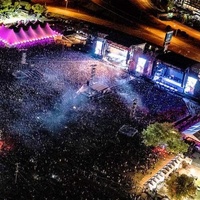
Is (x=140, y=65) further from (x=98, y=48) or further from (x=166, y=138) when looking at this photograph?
(x=166, y=138)

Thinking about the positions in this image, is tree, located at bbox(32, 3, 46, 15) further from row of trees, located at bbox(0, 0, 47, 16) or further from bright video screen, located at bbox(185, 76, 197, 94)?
bright video screen, located at bbox(185, 76, 197, 94)

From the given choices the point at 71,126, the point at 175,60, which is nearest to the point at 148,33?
the point at 175,60

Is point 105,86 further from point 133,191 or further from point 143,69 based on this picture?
point 133,191

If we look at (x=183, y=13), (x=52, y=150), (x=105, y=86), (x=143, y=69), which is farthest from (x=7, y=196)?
(x=183, y=13)

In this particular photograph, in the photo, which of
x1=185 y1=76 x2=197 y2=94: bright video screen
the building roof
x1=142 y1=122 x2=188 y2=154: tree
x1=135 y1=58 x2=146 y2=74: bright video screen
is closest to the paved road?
the building roof

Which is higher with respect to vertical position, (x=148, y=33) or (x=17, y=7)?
(x=17, y=7)
